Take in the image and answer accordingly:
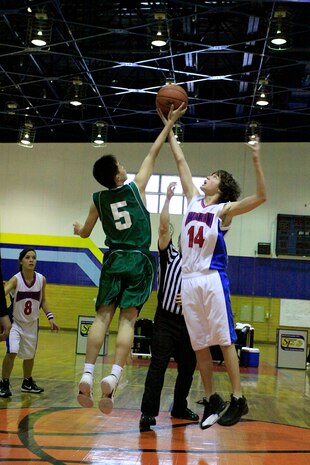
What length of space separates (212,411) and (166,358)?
1001 mm

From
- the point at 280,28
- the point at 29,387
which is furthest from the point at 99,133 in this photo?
the point at 29,387

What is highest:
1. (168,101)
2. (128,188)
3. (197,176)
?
(197,176)

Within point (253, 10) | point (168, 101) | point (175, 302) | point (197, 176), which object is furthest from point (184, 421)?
point (197, 176)

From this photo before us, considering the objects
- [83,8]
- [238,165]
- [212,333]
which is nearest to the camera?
[212,333]

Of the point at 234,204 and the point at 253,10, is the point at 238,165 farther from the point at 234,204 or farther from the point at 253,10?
the point at 234,204

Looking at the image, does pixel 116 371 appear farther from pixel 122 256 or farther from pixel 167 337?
pixel 167 337

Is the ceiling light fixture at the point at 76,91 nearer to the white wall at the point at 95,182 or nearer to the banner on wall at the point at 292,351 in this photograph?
the white wall at the point at 95,182

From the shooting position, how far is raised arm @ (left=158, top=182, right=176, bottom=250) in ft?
17.7

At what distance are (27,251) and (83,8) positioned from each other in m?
9.05

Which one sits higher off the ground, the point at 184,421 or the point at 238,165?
the point at 238,165

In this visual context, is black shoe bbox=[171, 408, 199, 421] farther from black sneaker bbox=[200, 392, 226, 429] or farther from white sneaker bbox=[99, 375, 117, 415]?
white sneaker bbox=[99, 375, 117, 415]

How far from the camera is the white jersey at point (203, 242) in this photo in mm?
4621

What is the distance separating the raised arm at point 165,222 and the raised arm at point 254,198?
A: 30.8 inches

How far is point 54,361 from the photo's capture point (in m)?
11.4
